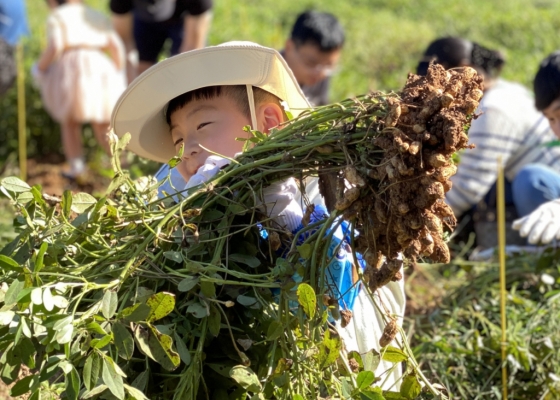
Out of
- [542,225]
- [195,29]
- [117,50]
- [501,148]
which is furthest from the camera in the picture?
[117,50]

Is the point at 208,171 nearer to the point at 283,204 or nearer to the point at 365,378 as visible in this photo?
the point at 283,204

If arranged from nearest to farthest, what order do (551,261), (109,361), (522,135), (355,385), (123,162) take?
(109,361) < (355,385) < (551,261) < (123,162) < (522,135)

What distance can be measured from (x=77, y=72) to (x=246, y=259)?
12.6ft

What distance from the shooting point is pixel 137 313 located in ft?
4.54

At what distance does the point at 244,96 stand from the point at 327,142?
0.52 metres

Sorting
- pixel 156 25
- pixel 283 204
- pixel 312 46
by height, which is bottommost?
pixel 283 204

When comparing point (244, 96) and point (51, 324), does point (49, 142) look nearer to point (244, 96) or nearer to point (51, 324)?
point (244, 96)

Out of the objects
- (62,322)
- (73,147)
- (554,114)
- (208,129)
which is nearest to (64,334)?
(62,322)

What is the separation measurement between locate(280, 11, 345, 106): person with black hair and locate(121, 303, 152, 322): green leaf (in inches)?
124

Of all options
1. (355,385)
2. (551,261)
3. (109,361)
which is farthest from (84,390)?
(551,261)

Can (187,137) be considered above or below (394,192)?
above

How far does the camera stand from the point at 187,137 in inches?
75.8

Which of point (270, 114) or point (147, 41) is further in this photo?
point (147, 41)

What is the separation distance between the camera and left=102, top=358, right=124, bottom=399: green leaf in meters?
1.32
